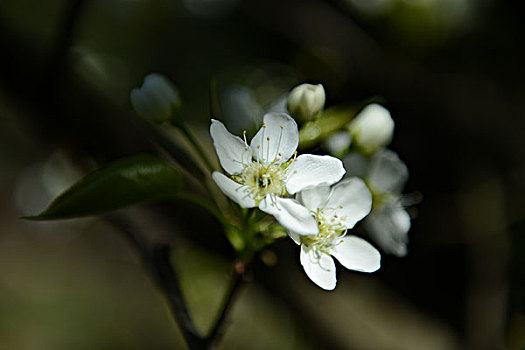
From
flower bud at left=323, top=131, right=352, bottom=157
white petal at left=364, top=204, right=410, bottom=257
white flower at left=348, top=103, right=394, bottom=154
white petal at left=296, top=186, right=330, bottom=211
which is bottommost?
A: white petal at left=296, top=186, right=330, bottom=211

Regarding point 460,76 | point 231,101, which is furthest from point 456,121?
point 231,101

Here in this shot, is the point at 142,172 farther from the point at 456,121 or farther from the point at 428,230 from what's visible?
the point at 456,121

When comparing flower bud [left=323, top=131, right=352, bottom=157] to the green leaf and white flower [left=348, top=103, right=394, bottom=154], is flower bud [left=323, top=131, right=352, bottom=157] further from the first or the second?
the green leaf

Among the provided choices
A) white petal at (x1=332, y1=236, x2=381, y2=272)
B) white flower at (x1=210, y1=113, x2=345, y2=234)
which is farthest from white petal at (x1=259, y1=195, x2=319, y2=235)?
white petal at (x1=332, y1=236, x2=381, y2=272)

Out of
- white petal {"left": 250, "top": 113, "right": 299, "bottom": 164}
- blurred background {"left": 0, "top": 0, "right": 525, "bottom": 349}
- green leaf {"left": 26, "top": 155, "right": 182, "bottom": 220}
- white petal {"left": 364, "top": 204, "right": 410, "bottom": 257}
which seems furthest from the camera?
blurred background {"left": 0, "top": 0, "right": 525, "bottom": 349}

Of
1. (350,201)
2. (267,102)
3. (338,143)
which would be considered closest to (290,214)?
(350,201)

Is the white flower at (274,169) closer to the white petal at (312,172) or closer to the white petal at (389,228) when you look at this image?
the white petal at (312,172)

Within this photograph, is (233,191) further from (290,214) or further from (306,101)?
(306,101)
